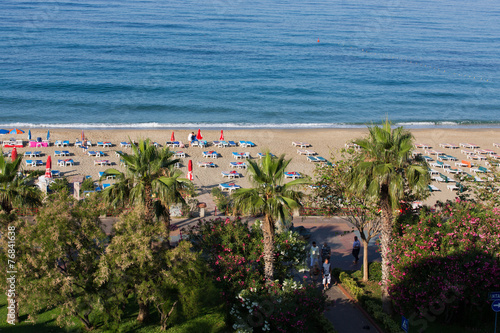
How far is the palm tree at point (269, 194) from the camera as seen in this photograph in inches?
447

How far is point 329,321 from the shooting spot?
12836 mm

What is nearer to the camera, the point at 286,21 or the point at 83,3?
the point at 286,21

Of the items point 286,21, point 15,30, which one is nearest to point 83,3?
point 15,30

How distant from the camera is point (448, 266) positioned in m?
11.9

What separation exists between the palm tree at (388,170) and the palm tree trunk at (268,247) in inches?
105

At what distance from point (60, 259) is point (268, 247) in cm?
533

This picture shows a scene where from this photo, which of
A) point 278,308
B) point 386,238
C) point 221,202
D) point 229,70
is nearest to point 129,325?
point 278,308

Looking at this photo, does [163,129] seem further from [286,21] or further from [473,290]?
[286,21]

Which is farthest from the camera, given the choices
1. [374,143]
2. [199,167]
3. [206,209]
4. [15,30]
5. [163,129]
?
[15,30]

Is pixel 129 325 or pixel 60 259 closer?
pixel 60 259

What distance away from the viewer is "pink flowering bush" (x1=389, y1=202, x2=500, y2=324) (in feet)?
38.1

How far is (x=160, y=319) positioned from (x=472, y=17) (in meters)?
162

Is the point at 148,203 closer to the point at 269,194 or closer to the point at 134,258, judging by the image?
the point at 134,258

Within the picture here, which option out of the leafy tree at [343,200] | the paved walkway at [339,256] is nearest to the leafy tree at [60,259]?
the paved walkway at [339,256]
